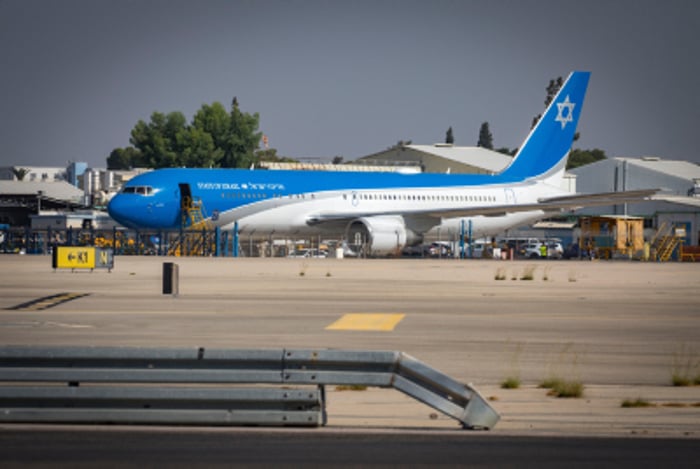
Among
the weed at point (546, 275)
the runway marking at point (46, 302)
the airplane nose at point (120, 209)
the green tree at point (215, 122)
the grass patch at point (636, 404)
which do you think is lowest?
the grass patch at point (636, 404)

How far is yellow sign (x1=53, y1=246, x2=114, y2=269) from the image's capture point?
125 ft

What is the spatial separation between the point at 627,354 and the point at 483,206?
42.7 metres

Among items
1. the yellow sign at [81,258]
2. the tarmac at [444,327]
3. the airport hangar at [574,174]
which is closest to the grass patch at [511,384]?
the tarmac at [444,327]

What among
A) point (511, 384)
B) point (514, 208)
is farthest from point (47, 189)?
point (511, 384)

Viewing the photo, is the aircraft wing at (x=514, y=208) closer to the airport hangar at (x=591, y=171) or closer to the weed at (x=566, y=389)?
the weed at (x=566, y=389)

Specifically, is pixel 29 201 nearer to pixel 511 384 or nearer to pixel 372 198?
pixel 372 198

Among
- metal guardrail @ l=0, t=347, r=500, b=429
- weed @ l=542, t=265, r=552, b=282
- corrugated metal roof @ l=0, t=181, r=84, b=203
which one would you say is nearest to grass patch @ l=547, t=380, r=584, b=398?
metal guardrail @ l=0, t=347, r=500, b=429

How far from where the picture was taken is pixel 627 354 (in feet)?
55.8

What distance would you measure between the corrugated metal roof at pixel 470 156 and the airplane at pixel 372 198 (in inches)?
1991

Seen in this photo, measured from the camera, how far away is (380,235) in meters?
55.3

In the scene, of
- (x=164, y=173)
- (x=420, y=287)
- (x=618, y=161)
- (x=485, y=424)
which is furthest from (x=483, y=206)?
(x=618, y=161)

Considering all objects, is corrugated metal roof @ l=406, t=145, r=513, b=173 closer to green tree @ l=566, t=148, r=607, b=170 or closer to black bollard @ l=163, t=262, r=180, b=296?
green tree @ l=566, t=148, r=607, b=170

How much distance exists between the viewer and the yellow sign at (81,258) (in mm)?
38062

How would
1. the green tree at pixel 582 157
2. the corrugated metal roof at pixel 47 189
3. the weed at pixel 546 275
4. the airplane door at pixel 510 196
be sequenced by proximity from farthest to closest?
1. the green tree at pixel 582 157
2. the corrugated metal roof at pixel 47 189
3. the airplane door at pixel 510 196
4. the weed at pixel 546 275
